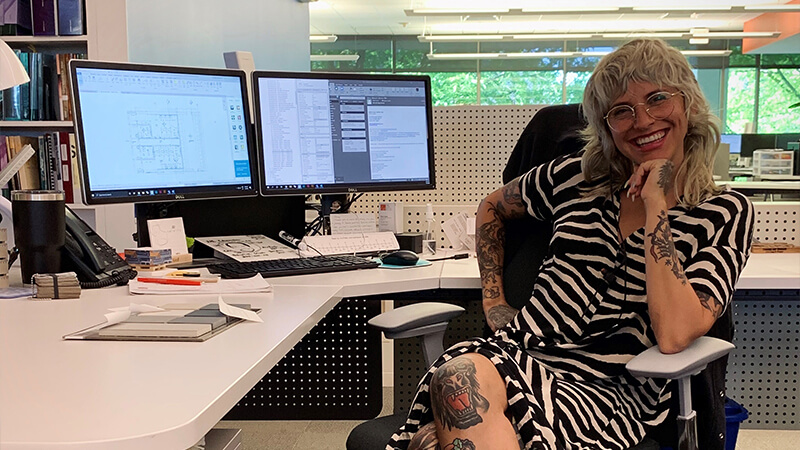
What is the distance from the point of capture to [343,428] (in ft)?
9.93

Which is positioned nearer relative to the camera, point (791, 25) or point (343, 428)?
point (343, 428)

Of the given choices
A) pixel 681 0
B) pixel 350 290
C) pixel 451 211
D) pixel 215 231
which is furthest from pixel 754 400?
pixel 681 0

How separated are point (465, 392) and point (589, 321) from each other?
1.32 feet

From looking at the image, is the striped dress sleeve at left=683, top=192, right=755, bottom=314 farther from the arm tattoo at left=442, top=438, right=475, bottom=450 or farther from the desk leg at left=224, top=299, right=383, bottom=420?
the desk leg at left=224, top=299, right=383, bottom=420

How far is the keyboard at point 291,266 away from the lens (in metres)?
1.82

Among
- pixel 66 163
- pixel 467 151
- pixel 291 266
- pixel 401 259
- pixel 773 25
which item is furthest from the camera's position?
pixel 773 25

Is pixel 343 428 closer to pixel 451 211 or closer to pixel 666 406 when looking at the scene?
pixel 451 211

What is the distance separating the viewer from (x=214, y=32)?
4.68 meters

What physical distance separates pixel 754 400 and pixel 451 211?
1295 millimetres

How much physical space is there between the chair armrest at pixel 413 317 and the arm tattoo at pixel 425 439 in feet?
0.87

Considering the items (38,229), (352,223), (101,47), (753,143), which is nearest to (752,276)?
(352,223)

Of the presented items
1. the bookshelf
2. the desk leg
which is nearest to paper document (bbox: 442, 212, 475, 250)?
the desk leg

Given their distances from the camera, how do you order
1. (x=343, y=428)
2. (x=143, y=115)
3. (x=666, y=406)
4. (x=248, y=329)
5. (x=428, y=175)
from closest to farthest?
1. (x=248, y=329)
2. (x=666, y=406)
3. (x=143, y=115)
4. (x=428, y=175)
5. (x=343, y=428)

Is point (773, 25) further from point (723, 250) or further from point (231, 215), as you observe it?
point (723, 250)
